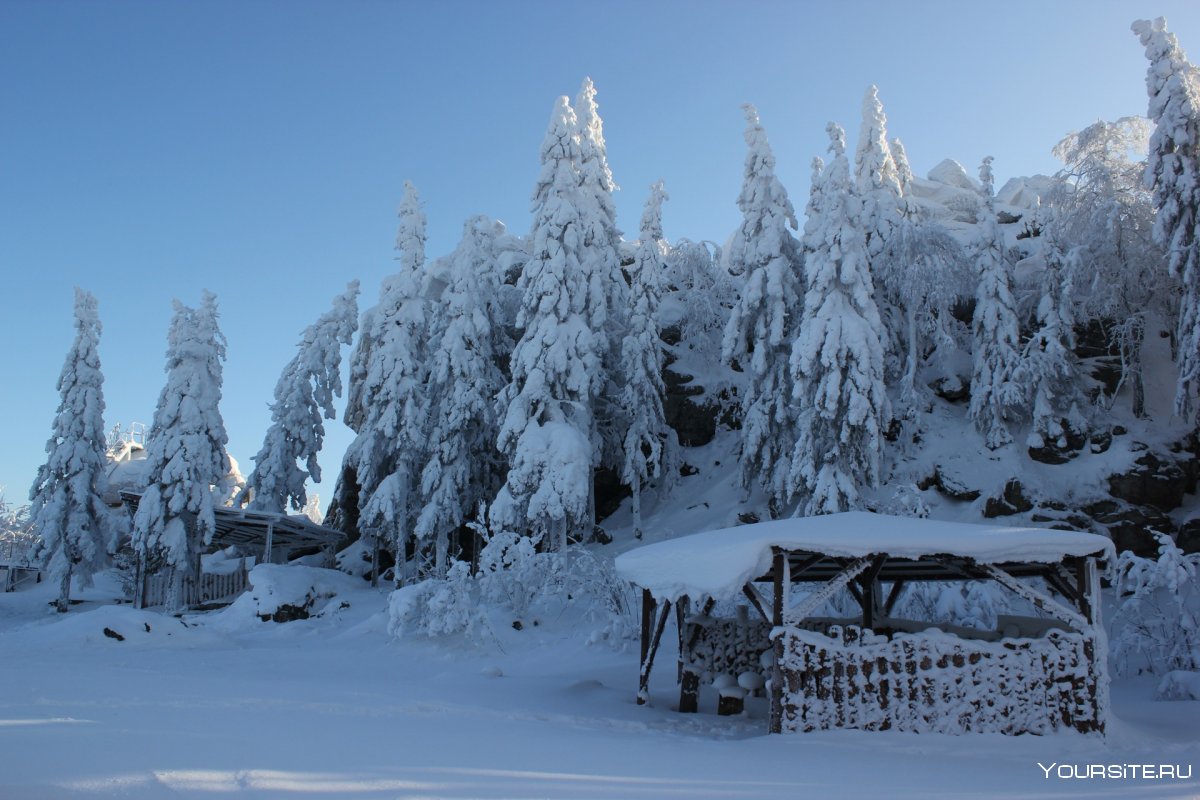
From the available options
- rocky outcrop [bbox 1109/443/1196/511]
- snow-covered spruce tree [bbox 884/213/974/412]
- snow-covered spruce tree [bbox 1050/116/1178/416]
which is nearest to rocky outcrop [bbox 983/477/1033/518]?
rocky outcrop [bbox 1109/443/1196/511]

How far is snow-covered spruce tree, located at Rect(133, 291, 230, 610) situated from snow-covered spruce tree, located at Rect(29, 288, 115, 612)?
4.03 meters

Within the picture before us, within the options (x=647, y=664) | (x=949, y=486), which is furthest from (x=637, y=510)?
(x=647, y=664)

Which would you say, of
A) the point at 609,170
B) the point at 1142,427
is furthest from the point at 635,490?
the point at 1142,427

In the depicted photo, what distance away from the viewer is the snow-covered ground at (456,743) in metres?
6.00

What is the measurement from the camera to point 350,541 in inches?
1513

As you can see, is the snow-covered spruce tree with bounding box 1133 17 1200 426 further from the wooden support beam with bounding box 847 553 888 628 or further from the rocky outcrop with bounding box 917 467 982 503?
the wooden support beam with bounding box 847 553 888 628

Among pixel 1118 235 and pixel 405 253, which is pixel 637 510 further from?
pixel 1118 235

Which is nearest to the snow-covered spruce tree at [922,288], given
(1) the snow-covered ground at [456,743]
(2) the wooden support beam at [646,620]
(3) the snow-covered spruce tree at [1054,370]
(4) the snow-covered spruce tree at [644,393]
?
(3) the snow-covered spruce tree at [1054,370]

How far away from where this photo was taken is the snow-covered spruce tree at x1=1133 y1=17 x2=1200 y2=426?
21547 millimetres

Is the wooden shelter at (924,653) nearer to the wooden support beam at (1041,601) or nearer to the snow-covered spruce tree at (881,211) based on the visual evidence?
the wooden support beam at (1041,601)

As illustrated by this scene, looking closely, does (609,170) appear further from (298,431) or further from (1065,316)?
(298,431)

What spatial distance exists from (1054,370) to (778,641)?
65.8 feet

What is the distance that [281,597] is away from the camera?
2492 centimetres

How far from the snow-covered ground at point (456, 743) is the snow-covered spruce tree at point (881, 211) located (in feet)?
53.2
